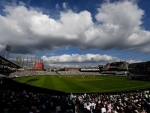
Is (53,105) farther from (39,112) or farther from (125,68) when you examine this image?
(125,68)

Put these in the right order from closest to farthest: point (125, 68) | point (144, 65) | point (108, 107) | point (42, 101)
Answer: point (108, 107)
point (42, 101)
point (144, 65)
point (125, 68)

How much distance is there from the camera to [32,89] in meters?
34.4

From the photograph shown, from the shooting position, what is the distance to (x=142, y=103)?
19.8 m

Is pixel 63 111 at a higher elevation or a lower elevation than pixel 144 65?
lower

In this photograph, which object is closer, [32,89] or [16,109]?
[16,109]

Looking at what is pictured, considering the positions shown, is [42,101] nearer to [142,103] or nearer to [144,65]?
[142,103]

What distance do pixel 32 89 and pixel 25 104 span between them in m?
13.7

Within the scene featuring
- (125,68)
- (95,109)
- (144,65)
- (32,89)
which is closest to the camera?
(95,109)

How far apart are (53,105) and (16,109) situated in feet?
12.5

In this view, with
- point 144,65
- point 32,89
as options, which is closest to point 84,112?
point 32,89

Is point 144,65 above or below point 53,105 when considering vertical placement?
above

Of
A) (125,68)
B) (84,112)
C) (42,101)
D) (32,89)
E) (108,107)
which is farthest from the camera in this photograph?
(125,68)

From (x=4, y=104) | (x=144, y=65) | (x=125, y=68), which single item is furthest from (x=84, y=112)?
(x=125, y=68)

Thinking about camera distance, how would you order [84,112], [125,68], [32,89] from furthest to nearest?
[125,68]
[32,89]
[84,112]
